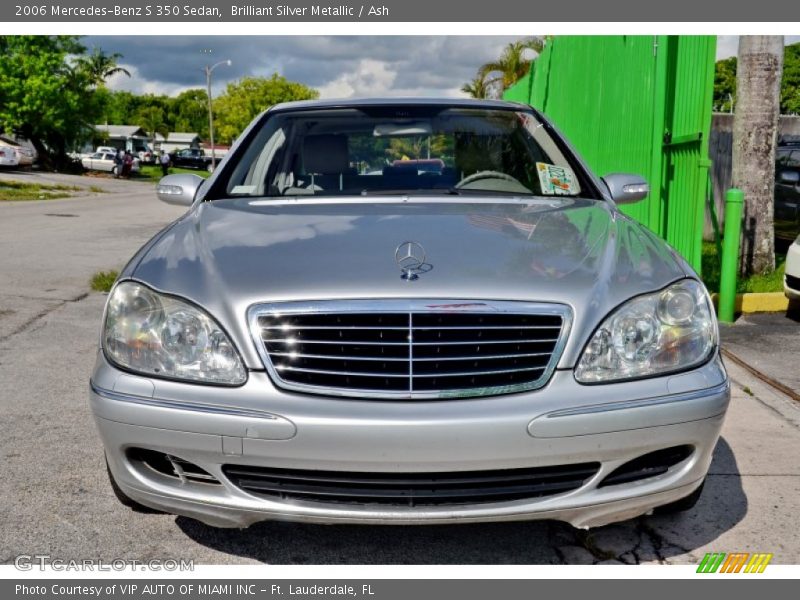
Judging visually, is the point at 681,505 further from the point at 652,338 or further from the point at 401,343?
the point at 401,343

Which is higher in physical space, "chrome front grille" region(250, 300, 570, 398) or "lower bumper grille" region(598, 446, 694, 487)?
"chrome front grille" region(250, 300, 570, 398)

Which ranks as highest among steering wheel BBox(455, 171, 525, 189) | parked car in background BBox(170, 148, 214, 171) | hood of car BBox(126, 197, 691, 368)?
steering wheel BBox(455, 171, 525, 189)

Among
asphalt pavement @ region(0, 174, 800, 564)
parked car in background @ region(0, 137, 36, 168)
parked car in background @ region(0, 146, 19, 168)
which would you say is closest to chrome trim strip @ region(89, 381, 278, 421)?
asphalt pavement @ region(0, 174, 800, 564)

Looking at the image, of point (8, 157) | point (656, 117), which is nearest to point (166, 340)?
point (656, 117)

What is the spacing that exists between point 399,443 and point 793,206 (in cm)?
951

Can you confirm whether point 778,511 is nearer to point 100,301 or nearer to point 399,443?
point 399,443

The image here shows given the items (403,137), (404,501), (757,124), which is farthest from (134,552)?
(757,124)

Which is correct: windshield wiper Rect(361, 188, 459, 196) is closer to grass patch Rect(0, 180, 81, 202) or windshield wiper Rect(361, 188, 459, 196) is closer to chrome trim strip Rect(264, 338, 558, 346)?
chrome trim strip Rect(264, 338, 558, 346)

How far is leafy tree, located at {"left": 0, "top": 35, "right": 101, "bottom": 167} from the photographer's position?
136 ft

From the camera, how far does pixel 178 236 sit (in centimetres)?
314

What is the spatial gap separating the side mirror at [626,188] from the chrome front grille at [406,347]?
5.55ft

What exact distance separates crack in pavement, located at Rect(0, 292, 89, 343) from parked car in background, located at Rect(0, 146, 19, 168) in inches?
1260

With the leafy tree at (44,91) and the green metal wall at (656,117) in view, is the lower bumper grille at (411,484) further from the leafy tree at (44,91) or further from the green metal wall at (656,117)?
the leafy tree at (44,91)

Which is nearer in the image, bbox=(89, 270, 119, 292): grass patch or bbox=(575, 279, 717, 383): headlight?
bbox=(575, 279, 717, 383): headlight
